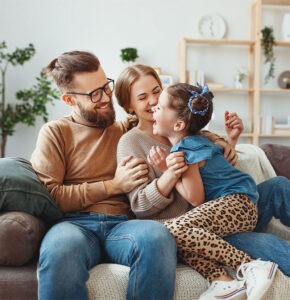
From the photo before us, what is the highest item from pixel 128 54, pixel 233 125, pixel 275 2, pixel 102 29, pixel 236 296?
pixel 275 2

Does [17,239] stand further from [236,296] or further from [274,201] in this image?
[274,201]

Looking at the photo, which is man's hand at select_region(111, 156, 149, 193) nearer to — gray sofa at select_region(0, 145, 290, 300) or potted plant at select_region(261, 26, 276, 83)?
gray sofa at select_region(0, 145, 290, 300)

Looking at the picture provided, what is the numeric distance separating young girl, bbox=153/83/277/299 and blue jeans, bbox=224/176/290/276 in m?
0.05

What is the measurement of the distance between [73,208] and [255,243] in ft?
2.20

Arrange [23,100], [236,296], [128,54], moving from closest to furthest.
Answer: [236,296]
[23,100]
[128,54]

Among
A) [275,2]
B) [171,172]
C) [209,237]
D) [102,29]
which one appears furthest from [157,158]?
[275,2]

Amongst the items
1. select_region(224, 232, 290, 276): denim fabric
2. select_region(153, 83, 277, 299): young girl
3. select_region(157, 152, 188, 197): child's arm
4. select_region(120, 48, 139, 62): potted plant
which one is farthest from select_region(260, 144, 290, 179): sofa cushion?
select_region(120, 48, 139, 62): potted plant

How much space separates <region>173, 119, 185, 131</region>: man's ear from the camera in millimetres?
1775

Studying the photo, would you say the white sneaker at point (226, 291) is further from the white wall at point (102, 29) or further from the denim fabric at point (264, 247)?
the white wall at point (102, 29)

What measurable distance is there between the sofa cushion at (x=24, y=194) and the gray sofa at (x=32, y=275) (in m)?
0.04

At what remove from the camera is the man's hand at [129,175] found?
5.74ft

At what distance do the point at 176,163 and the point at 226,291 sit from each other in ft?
1.51

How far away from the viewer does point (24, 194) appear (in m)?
1.64

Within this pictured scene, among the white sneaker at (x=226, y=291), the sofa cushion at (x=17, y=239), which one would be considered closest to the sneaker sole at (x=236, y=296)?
the white sneaker at (x=226, y=291)
